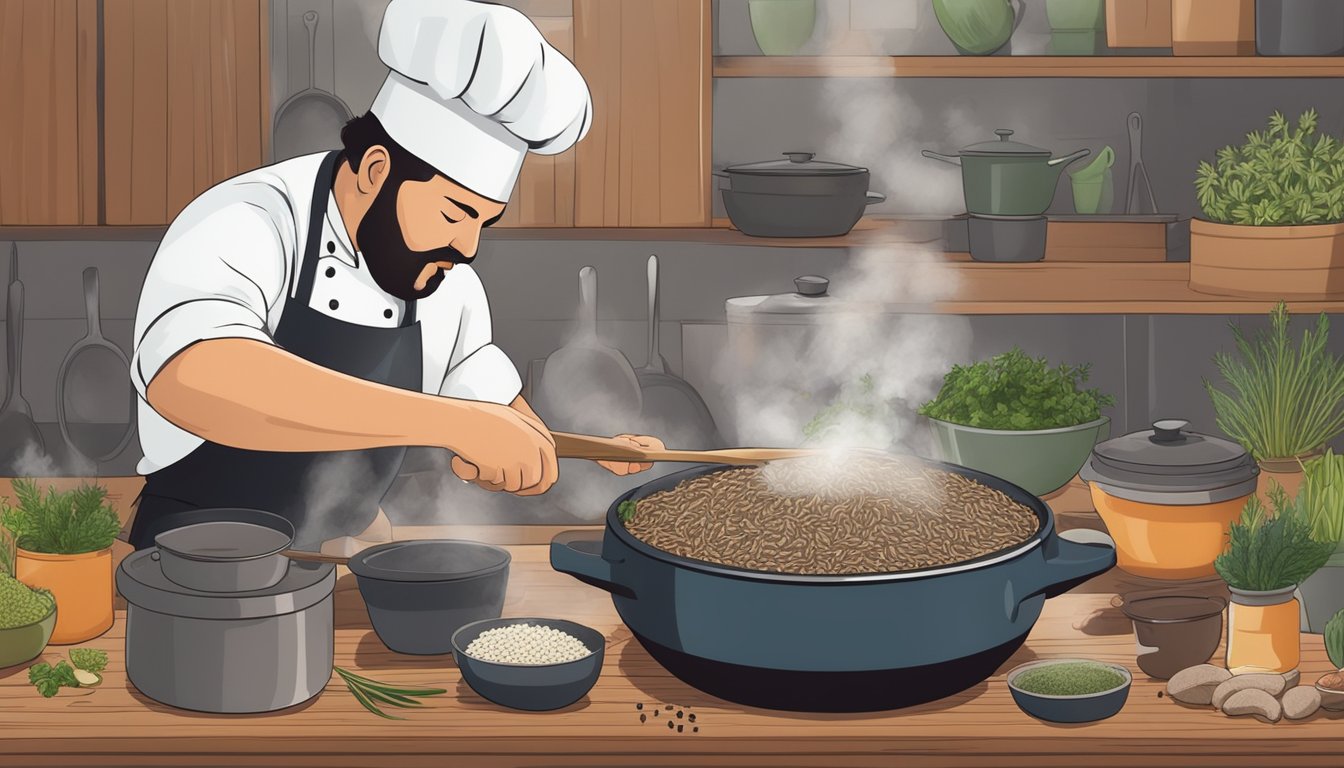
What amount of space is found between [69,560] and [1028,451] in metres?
→ 1.38

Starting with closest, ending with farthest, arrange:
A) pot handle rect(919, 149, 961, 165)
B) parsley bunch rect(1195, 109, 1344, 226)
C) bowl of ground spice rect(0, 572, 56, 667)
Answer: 1. bowl of ground spice rect(0, 572, 56, 667)
2. parsley bunch rect(1195, 109, 1344, 226)
3. pot handle rect(919, 149, 961, 165)

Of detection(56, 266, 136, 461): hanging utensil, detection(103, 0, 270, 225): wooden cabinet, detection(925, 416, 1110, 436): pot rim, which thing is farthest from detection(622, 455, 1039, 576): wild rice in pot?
detection(56, 266, 136, 461): hanging utensil

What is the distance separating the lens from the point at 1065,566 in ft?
5.27

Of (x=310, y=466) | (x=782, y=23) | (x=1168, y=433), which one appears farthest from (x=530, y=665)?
(x=782, y=23)

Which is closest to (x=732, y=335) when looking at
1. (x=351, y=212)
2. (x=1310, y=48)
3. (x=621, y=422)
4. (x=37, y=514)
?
(x=621, y=422)

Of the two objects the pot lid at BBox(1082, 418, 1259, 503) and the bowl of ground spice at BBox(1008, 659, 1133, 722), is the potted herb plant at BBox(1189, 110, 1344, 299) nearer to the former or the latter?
the pot lid at BBox(1082, 418, 1259, 503)

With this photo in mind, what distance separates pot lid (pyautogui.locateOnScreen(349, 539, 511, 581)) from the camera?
5.76 ft

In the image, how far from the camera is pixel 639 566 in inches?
62.7

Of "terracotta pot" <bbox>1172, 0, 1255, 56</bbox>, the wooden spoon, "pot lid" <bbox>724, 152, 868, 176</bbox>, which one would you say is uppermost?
"terracotta pot" <bbox>1172, 0, 1255, 56</bbox>

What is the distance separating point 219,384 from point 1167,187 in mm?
1753

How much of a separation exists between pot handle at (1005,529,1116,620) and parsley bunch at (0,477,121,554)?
106 cm

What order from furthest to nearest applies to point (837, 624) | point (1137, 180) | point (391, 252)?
point (1137, 180)
point (391, 252)
point (837, 624)

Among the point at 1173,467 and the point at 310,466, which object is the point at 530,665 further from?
the point at 1173,467
